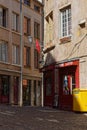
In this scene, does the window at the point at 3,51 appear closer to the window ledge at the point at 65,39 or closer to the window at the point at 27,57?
the window at the point at 27,57

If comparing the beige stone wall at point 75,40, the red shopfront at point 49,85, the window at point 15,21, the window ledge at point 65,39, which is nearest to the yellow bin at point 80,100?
the beige stone wall at point 75,40

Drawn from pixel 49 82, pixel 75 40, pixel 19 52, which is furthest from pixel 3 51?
pixel 75 40

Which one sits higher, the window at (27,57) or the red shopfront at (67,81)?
the window at (27,57)

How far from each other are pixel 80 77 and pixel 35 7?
32478mm

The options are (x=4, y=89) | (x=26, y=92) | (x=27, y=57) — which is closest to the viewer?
(x=4, y=89)

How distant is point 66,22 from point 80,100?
5842 millimetres

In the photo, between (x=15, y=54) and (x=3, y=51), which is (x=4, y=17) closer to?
(x=3, y=51)

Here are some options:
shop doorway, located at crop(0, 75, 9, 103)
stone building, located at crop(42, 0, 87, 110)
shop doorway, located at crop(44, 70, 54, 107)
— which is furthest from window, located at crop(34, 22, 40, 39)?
shop doorway, located at crop(44, 70, 54, 107)

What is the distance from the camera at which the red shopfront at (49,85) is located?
91.9 feet

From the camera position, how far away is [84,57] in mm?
23203

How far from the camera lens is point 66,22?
2641 centimetres

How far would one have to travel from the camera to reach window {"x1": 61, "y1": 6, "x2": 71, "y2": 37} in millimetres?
25894

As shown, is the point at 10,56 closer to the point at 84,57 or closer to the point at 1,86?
the point at 1,86

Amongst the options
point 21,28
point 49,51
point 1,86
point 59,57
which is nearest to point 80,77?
point 59,57
